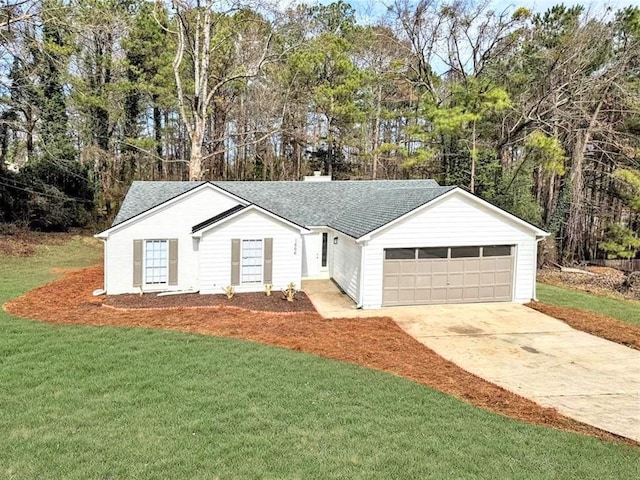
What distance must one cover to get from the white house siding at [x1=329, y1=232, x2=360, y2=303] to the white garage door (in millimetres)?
954

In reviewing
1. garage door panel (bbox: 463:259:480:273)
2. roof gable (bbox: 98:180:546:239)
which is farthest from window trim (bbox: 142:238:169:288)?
garage door panel (bbox: 463:259:480:273)

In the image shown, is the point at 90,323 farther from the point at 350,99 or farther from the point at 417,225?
the point at 350,99

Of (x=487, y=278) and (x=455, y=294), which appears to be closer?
(x=455, y=294)

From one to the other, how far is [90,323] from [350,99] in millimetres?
23755

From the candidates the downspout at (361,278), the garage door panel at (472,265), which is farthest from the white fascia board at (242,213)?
the garage door panel at (472,265)

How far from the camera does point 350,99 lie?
30.8 metres

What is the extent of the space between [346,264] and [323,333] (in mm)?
5061

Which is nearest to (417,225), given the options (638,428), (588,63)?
(638,428)

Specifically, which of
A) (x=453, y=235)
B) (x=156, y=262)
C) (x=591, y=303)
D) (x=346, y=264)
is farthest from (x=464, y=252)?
(x=156, y=262)

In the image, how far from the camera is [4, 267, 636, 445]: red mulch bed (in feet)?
24.9

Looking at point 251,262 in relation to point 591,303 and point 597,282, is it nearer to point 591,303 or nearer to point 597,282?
point 591,303

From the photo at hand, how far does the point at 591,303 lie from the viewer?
15.5 metres

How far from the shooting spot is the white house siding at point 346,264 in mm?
14713

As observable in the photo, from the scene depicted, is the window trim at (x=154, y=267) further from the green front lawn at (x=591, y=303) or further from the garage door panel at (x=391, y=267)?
the green front lawn at (x=591, y=303)
